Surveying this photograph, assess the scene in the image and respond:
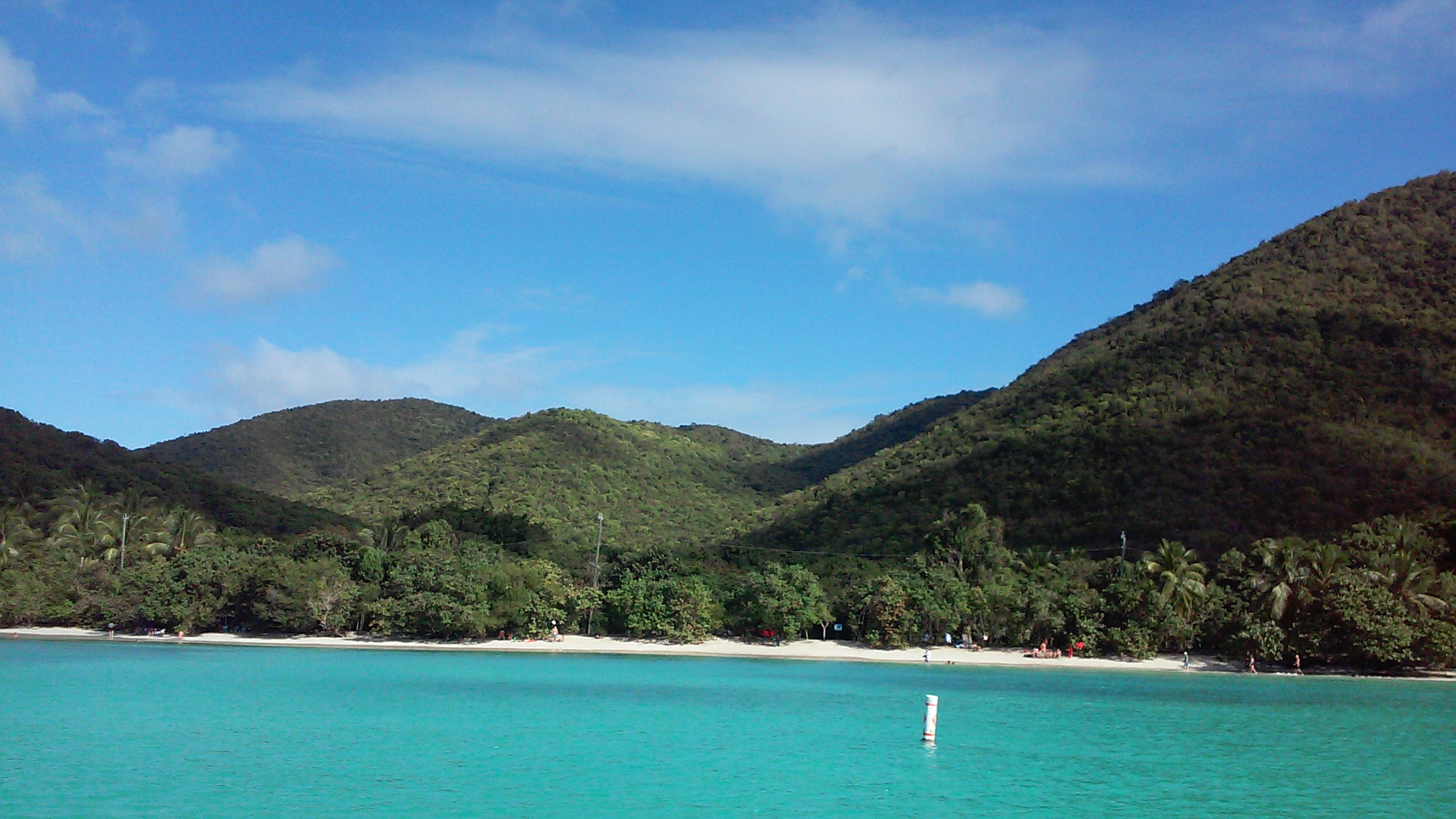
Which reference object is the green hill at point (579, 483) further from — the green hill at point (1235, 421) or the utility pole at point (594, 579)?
the utility pole at point (594, 579)

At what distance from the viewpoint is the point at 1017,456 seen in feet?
235

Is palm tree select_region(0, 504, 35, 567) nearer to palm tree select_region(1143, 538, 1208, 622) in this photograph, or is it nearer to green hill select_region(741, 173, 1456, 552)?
green hill select_region(741, 173, 1456, 552)

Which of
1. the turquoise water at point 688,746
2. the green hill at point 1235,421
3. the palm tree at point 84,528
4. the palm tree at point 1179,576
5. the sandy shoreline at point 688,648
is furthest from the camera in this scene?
the palm tree at point 84,528

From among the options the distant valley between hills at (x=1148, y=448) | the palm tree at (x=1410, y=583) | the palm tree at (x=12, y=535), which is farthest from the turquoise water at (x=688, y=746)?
the palm tree at (x=12, y=535)

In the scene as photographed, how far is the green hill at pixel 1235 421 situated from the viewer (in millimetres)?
56156

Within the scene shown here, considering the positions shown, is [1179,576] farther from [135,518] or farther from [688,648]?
[135,518]

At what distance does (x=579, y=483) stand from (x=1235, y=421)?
173 feet

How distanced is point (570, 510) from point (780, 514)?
17292 mm

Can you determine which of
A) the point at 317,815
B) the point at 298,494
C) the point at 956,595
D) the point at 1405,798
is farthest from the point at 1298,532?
the point at 298,494

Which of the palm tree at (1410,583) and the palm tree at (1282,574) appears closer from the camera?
the palm tree at (1410,583)

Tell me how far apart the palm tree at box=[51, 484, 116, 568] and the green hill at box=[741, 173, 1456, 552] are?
139 feet

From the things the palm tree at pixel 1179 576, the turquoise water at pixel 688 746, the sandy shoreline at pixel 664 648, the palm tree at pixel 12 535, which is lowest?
the sandy shoreline at pixel 664 648

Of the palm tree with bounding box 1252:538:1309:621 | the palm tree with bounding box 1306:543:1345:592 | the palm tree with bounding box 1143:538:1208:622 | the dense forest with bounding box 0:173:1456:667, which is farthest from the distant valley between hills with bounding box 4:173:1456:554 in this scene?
the palm tree with bounding box 1306:543:1345:592

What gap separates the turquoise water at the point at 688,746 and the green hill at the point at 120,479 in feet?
108
